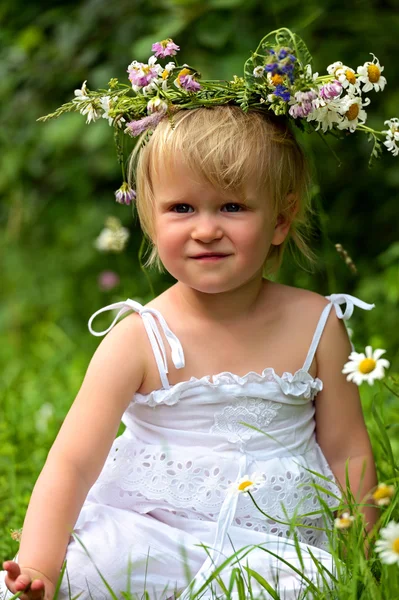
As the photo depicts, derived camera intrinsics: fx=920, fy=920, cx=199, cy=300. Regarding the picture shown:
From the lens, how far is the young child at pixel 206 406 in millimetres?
1933

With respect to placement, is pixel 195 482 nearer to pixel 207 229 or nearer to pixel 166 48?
pixel 207 229

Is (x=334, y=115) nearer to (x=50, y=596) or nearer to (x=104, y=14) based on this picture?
(x=50, y=596)

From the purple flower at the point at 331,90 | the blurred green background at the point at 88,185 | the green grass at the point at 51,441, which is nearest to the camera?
the green grass at the point at 51,441

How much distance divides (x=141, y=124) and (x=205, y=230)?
10.6 inches

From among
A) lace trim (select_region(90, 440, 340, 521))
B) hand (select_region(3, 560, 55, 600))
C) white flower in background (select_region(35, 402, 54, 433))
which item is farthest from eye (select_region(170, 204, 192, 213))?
white flower in background (select_region(35, 402, 54, 433))

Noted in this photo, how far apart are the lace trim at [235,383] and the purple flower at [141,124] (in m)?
0.56

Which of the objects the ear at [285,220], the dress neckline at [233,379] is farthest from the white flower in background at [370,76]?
the dress neckline at [233,379]

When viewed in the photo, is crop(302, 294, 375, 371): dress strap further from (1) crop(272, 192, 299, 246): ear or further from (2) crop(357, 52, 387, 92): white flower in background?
(2) crop(357, 52, 387, 92): white flower in background

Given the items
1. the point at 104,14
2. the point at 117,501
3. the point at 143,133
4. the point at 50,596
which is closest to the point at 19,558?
the point at 50,596

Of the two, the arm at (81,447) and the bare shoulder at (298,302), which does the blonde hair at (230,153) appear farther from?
the arm at (81,447)

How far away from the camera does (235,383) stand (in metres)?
2.05

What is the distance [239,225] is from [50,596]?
854 mm

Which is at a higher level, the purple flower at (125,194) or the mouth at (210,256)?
the purple flower at (125,194)

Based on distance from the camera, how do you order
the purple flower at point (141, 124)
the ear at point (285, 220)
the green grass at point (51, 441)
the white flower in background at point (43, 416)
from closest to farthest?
the green grass at point (51, 441) < the purple flower at point (141, 124) < the ear at point (285, 220) < the white flower in background at point (43, 416)
